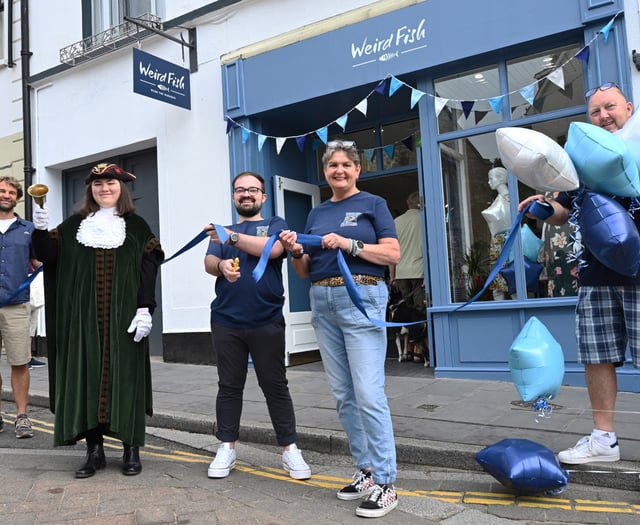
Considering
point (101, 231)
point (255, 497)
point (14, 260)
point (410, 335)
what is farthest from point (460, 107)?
point (255, 497)

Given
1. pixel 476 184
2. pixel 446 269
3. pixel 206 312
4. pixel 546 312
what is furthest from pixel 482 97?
pixel 206 312

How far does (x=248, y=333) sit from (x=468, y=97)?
412 centimetres

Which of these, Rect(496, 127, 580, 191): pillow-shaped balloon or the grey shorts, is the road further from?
Rect(496, 127, 580, 191): pillow-shaped balloon

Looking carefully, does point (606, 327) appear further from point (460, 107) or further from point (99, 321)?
point (460, 107)

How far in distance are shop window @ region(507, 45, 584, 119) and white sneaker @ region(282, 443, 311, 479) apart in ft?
14.0

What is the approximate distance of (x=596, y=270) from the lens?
10.8ft

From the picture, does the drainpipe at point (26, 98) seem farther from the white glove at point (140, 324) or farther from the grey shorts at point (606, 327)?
the grey shorts at point (606, 327)

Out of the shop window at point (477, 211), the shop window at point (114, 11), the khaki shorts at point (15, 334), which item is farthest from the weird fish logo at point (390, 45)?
the khaki shorts at point (15, 334)

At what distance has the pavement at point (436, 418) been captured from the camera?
373 cm

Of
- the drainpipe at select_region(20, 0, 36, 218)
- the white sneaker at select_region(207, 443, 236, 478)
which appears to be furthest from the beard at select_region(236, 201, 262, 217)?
the drainpipe at select_region(20, 0, 36, 218)

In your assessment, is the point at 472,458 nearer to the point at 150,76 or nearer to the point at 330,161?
the point at 330,161

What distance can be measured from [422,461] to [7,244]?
3.59 m

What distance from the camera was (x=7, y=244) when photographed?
4.76 metres

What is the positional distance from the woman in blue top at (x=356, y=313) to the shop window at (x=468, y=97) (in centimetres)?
353
